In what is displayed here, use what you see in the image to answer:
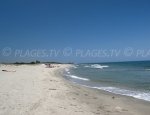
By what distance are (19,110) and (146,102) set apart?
7089mm

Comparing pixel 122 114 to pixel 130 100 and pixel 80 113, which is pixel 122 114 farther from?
pixel 130 100

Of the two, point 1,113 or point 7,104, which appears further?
point 7,104

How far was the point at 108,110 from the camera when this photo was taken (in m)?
10.5

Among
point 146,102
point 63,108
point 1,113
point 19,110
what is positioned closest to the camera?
point 1,113

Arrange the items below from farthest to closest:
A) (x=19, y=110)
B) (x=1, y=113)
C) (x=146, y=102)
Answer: (x=146, y=102), (x=19, y=110), (x=1, y=113)

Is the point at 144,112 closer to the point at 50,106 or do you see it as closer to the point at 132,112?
the point at 132,112

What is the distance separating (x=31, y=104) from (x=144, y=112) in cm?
504

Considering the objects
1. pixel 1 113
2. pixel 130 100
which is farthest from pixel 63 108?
pixel 130 100

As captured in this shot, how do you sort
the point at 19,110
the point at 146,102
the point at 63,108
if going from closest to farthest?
1. the point at 19,110
2. the point at 63,108
3. the point at 146,102

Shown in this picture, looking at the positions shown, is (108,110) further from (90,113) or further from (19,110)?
(19,110)

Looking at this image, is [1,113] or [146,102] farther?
[146,102]

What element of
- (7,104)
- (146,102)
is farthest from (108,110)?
(7,104)

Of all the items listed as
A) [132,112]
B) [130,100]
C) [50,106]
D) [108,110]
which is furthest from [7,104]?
[130,100]

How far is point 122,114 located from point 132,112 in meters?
0.76
